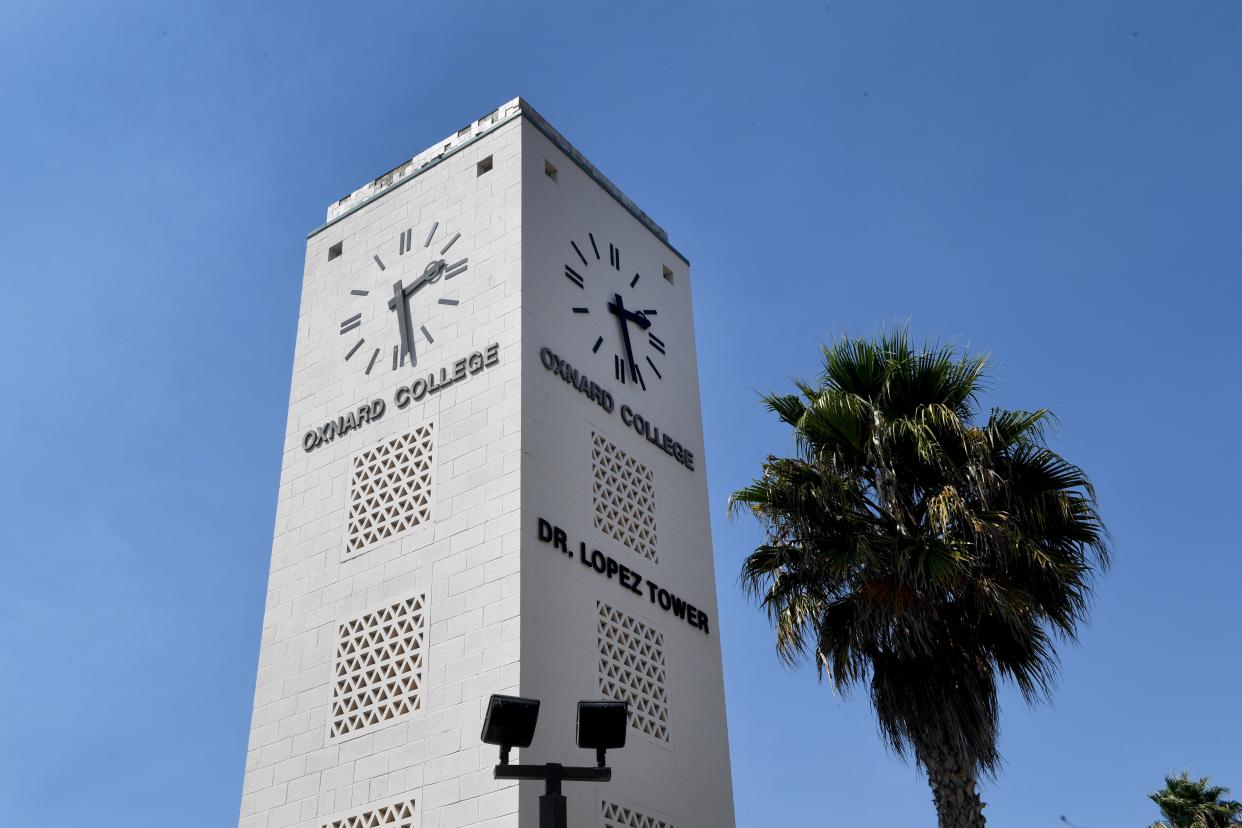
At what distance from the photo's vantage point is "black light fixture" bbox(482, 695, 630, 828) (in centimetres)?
785

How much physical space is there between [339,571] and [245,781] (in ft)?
11.7

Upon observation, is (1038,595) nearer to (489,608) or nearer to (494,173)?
(489,608)

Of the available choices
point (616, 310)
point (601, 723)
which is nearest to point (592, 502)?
point (616, 310)

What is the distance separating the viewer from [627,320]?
22.6 m

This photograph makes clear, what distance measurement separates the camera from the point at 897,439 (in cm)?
1648

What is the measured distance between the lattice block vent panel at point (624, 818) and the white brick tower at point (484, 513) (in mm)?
32

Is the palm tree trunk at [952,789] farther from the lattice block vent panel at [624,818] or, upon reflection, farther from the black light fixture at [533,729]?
the black light fixture at [533,729]

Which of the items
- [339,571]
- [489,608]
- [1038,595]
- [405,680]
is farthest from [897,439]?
[339,571]

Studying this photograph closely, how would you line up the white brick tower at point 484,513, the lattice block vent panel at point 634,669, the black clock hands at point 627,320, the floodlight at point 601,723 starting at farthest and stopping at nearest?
the black clock hands at point 627,320 → the lattice block vent panel at point 634,669 → the white brick tower at point 484,513 → the floodlight at point 601,723

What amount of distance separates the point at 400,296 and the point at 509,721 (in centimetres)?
1496

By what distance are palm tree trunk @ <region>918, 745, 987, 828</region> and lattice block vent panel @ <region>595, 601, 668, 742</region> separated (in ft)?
15.8

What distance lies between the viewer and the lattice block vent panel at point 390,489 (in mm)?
19125

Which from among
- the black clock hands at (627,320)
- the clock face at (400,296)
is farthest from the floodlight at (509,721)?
the black clock hands at (627,320)

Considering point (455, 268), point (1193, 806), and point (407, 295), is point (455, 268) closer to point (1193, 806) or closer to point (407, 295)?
point (407, 295)
